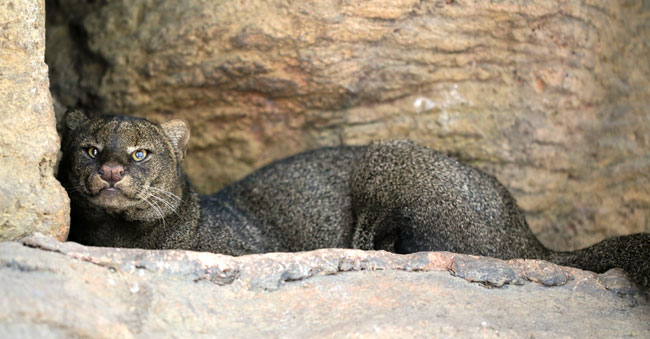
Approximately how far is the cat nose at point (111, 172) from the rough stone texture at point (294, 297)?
32.6 inches

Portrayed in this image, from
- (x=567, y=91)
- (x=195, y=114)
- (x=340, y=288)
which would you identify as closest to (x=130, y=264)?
(x=340, y=288)

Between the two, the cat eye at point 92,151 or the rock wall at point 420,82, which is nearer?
the cat eye at point 92,151

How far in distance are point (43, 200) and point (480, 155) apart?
395 centimetres

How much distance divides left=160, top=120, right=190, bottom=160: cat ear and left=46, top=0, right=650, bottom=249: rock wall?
109cm

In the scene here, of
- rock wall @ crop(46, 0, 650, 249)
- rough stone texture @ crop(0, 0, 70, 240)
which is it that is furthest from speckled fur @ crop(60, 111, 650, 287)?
rock wall @ crop(46, 0, 650, 249)

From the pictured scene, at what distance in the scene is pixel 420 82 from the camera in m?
6.59

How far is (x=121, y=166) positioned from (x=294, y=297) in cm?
155

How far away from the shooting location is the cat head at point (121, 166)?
482 centimetres

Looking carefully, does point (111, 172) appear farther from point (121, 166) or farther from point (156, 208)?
point (156, 208)

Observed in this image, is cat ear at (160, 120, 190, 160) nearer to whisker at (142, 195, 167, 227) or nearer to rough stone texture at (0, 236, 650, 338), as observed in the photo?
whisker at (142, 195, 167, 227)

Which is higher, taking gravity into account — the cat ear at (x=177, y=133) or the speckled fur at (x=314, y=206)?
the cat ear at (x=177, y=133)

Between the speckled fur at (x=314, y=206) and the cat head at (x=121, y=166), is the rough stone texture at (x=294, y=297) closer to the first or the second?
the speckled fur at (x=314, y=206)

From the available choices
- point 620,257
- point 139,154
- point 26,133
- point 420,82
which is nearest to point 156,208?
point 139,154

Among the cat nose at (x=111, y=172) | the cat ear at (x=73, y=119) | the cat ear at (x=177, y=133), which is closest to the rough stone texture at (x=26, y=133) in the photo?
the cat nose at (x=111, y=172)
